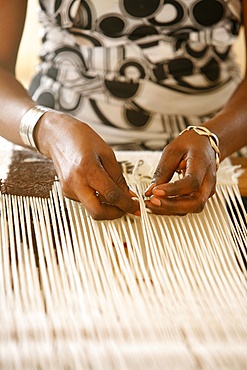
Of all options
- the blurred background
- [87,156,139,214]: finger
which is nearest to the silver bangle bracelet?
[87,156,139,214]: finger

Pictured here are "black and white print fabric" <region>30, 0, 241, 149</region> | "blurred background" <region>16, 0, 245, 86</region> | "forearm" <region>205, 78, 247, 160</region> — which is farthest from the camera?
"blurred background" <region>16, 0, 245, 86</region>

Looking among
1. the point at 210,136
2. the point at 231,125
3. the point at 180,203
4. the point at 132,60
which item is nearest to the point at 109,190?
the point at 180,203

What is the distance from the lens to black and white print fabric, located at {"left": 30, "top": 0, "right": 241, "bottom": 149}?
1.43m

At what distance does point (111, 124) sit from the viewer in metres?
1.44

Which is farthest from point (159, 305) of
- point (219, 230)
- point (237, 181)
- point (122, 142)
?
point (122, 142)

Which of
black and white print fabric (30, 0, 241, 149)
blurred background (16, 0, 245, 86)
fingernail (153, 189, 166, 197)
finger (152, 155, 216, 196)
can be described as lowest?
blurred background (16, 0, 245, 86)

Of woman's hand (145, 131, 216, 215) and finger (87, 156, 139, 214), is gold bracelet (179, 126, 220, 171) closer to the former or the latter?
woman's hand (145, 131, 216, 215)

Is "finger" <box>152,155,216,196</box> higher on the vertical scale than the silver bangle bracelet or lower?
higher

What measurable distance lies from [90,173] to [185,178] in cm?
14

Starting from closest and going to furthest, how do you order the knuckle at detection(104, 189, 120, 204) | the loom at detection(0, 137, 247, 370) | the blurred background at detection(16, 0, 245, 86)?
1. the loom at detection(0, 137, 247, 370)
2. the knuckle at detection(104, 189, 120, 204)
3. the blurred background at detection(16, 0, 245, 86)

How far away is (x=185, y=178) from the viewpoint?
0.97 meters

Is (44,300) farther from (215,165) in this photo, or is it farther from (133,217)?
(215,165)

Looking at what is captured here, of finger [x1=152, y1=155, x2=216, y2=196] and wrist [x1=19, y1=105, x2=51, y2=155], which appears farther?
wrist [x1=19, y1=105, x2=51, y2=155]

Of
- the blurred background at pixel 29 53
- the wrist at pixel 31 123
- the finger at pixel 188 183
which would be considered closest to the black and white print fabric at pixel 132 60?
the wrist at pixel 31 123
